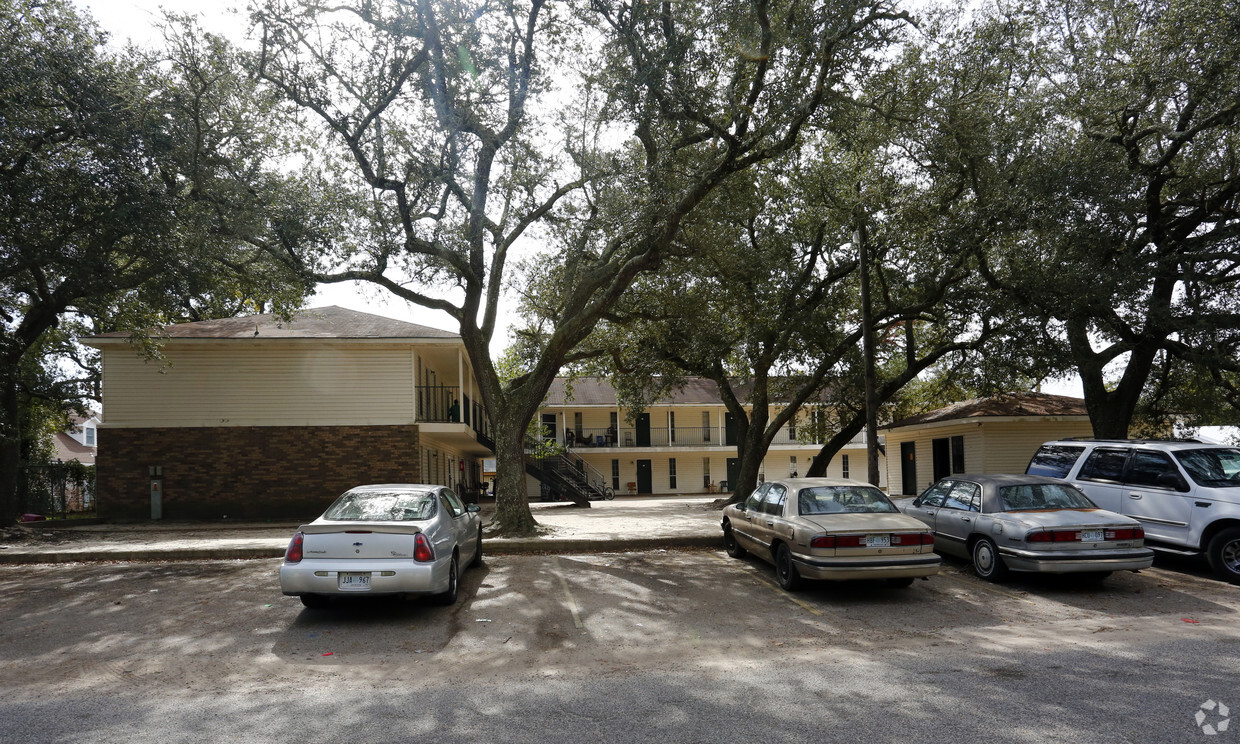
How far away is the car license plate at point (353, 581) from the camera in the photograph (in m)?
8.03

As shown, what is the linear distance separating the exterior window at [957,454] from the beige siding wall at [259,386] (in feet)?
59.4

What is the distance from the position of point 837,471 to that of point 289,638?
40.8 metres

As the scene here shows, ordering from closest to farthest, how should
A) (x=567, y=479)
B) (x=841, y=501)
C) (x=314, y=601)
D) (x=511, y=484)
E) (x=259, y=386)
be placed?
(x=314, y=601) → (x=841, y=501) → (x=511, y=484) → (x=259, y=386) → (x=567, y=479)

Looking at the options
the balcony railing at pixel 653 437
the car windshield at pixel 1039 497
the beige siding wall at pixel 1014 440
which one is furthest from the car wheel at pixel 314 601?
the balcony railing at pixel 653 437

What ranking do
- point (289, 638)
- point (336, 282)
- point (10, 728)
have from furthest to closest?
point (336, 282) → point (289, 638) → point (10, 728)

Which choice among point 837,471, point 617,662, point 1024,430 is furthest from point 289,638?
point 837,471

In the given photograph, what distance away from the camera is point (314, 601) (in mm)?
8719

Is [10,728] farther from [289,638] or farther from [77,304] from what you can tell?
[77,304]

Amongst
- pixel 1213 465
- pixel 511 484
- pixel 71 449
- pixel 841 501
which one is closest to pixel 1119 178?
pixel 1213 465

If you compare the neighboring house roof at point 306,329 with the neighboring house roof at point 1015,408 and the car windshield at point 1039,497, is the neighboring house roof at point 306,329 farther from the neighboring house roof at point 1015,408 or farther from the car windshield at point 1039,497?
the neighboring house roof at point 1015,408

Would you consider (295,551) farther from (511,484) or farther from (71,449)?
(71,449)

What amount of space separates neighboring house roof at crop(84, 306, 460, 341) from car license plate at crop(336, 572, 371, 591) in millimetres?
12770

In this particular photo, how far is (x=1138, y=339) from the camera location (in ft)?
51.1

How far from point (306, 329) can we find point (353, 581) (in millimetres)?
14609
